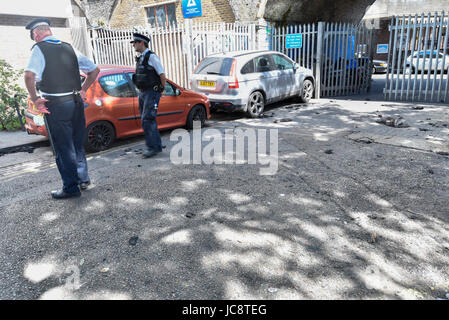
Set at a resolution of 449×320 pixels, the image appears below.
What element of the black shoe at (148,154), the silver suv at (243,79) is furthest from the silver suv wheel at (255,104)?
the black shoe at (148,154)

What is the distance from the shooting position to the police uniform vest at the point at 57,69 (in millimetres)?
4020

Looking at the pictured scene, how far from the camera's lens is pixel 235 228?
12.3ft

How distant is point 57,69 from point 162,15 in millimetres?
17484

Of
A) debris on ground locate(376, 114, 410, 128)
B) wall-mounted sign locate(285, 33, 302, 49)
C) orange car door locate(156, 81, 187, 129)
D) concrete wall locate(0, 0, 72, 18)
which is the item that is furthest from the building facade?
orange car door locate(156, 81, 187, 129)

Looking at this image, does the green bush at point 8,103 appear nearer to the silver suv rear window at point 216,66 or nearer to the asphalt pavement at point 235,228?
the asphalt pavement at point 235,228

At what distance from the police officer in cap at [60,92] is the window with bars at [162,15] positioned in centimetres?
1628

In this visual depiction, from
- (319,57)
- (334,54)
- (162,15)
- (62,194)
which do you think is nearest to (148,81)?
(62,194)

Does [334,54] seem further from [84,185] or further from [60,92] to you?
[60,92]

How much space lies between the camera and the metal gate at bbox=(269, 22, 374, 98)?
503 inches

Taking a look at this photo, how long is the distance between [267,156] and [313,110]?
5097 mm

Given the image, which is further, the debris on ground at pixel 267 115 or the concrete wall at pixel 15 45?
the concrete wall at pixel 15 45

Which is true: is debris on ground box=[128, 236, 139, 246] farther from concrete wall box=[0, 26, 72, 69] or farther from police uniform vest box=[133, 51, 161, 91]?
concrete wall box=[0, 26, 72, 69]
